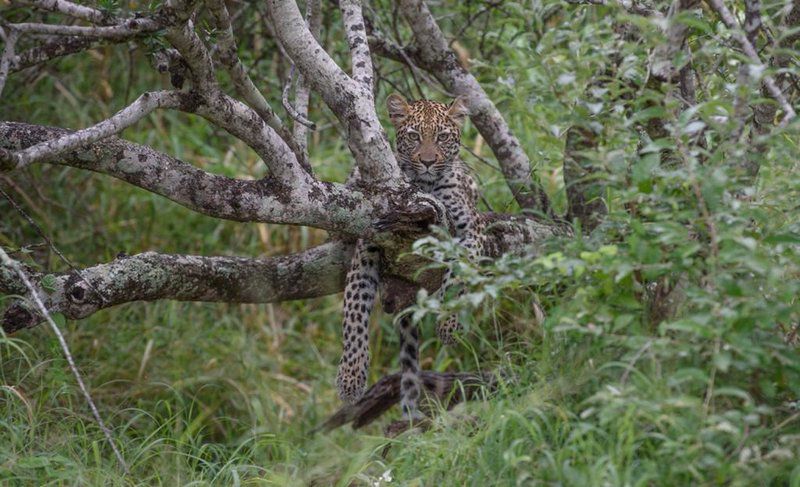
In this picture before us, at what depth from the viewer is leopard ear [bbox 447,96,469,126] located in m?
6.85

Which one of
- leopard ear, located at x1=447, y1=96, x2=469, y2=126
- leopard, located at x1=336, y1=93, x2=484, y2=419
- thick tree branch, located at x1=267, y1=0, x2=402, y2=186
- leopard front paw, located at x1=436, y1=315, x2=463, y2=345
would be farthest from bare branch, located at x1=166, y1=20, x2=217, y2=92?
leopard ear, located at x1=447, y1=96, x2=469, y2=126

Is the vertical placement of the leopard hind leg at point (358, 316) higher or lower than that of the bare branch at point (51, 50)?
lower

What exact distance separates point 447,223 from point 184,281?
1.49 meters

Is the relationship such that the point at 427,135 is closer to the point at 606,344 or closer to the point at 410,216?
the point at 410,216

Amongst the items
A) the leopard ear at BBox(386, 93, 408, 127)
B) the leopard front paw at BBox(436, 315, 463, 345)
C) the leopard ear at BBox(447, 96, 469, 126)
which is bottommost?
the leopard front paw at BBox(436, 315, 463, 345)

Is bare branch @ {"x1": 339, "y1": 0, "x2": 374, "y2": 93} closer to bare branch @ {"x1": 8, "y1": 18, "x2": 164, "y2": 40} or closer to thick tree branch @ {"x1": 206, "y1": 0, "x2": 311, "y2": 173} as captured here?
thick tree branch @ {"x1": 206, "y1": 0, "x2": 311, "y2": 173}

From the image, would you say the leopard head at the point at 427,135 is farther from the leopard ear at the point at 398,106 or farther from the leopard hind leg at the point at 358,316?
the leopard hind leg at the point at 358,316

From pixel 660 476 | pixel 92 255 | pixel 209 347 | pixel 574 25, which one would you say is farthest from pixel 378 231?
pixel 92 255

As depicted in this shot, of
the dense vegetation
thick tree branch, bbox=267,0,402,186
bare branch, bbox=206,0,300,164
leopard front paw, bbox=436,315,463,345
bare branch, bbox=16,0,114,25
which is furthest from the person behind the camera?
leopard front paw, bbox=436,315,463,345

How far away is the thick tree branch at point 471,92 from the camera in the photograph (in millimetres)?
7000

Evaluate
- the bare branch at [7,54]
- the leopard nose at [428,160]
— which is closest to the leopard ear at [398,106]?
the leopard nose at [428,160]

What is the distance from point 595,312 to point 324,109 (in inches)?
198

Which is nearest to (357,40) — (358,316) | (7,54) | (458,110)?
(458,110)

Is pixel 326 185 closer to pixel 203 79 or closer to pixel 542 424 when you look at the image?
pixel 203 79
